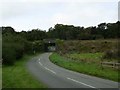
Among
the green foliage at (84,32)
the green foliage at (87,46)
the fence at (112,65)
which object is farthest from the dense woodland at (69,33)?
the fence at (112,65)

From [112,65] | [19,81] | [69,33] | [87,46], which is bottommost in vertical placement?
[19,81]

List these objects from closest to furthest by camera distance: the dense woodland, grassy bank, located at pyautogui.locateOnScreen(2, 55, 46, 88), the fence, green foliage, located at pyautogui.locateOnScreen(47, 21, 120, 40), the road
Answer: the road < grassy bank, located at pyautogui.locateOnScreen(2, 55, 46, 88) < the fence < the dense woodland < green foliage, located at pyautogui.locateOnScreen(47, 21, 120, 40)

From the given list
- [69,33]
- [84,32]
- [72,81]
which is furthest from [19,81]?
[69,33]

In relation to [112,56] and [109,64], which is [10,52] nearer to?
[112,56]

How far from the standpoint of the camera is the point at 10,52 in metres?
50.8

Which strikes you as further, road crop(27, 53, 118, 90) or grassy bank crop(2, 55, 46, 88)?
grassy bank crop(2, 55, 46, 88)

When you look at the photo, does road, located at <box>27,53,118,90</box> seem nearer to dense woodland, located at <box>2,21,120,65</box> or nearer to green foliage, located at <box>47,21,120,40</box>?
dense woodland, located at <box>2,21,120,65</box>

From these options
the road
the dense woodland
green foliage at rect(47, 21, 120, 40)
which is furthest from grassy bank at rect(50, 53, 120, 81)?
green foliage at rect(47, 21, 120, 40)

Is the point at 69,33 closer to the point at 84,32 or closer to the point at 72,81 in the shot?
the point at 84,32

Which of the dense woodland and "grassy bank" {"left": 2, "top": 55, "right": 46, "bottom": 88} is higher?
the dense woodland

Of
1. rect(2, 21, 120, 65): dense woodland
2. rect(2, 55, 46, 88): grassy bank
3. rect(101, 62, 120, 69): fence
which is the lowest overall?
rect(2, 55, 46, 88): grassy bank

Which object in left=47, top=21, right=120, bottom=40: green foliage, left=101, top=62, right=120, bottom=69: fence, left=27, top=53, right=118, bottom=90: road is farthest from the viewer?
left=47, top=21, right=120, bottom=40: green foliage

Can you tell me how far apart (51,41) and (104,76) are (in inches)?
4308

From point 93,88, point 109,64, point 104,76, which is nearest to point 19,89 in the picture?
point 93,88
